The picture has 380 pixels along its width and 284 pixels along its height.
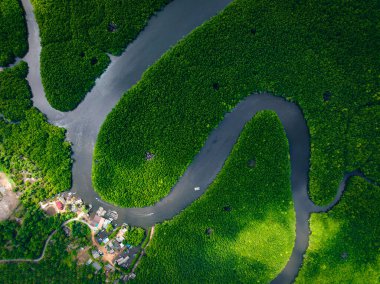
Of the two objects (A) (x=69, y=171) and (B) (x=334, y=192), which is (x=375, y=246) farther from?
(A) (x=69, y=171)

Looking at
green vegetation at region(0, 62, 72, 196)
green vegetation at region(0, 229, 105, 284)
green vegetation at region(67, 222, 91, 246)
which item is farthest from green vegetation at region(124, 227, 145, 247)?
green vegetation at region(0, 62, 72, 196)

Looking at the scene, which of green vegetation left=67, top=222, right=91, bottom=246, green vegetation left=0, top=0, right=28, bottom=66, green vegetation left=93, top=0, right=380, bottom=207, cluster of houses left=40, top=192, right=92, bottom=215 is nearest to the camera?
green vegetation left=0, top=0, right=28, bottom=66

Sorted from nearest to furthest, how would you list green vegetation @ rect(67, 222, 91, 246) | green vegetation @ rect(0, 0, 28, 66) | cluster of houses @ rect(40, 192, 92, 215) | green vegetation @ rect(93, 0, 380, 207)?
green vegetation @ rect(0, 0, 28, 66), green vegetation @ rect(93, 0, 380, 207), green vegetation @ rect(67, 222, 91, 246), cluster of houses @ rect(40, 192, 92, 215)

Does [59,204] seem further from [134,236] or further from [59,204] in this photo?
[134,236]

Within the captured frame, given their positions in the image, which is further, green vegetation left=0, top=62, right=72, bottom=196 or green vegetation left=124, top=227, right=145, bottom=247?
green vegetation left=124, top=227, right=145, bottom=247

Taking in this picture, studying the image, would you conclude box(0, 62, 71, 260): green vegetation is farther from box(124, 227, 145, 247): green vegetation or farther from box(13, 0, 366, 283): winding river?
box(124, 227, 145, 247): green vegetation

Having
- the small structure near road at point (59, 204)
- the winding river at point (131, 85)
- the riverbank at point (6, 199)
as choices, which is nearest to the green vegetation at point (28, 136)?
the winding river at point (131, 85)
